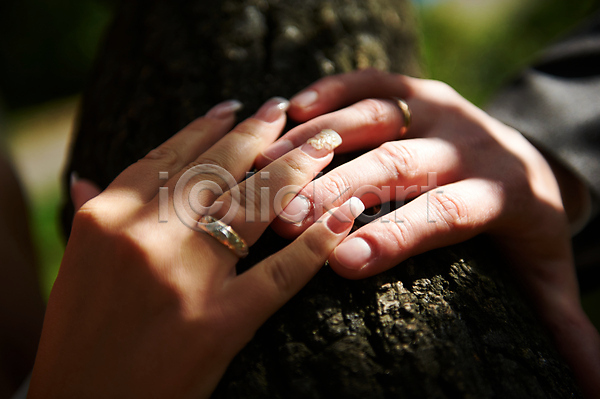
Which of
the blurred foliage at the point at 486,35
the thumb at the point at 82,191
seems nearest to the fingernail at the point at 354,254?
the thumb at the point at 82,191

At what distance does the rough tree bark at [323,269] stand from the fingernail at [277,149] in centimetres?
26

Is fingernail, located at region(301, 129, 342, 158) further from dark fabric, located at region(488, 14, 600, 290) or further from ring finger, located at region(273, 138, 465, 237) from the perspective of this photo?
dark fabric, located at region(488, 14, 600, 290)

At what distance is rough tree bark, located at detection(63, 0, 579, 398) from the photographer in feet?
3.13

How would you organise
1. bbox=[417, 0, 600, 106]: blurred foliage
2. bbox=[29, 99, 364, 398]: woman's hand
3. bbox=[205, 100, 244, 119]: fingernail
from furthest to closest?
bbox=[417, 0, 600, 106]: blurred foliage < bbox=[205, 100, 244, 119]: fingernail < bbox=[29, 99, 364, 398]: woman's hand

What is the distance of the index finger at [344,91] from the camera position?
132 cm

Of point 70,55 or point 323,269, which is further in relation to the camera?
point 70,55

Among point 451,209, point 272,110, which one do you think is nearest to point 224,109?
point 272,110

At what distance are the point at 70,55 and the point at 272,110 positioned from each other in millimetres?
7629

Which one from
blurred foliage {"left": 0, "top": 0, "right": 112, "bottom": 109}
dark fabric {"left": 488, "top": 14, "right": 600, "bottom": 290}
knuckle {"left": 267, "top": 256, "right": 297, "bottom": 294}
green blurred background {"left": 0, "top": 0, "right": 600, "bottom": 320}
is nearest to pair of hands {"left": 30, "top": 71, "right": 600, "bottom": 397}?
knuckle {"left": 267, "top": 256, "right": 297, "bottom": 294}

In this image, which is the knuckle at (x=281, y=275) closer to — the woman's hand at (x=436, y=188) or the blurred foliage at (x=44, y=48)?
the woman's hand at (x=436, y=188)

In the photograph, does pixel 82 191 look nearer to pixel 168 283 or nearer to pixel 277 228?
pixel 168 283

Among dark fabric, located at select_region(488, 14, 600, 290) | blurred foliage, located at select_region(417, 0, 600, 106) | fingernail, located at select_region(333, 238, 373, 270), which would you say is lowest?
blurred foliage, located at select_region(417, 0, 600, 106)

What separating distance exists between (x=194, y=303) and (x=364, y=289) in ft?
1.55

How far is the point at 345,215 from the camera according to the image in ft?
3.41
